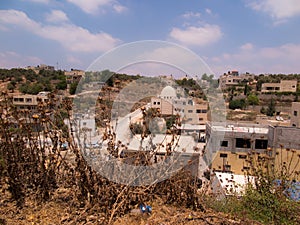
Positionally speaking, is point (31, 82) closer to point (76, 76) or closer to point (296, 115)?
point (296, 115)

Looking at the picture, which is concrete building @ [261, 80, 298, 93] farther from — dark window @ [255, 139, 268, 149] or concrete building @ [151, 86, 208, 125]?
concrete building @ [151, 86, 208, 125]

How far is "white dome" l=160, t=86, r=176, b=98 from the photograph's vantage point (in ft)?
8.52

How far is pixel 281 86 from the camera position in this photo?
37.0 meters

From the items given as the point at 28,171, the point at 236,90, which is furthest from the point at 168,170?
the point at 236,90

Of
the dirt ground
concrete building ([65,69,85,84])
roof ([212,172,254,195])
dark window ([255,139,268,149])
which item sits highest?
concrete building ([65,69,85,84])

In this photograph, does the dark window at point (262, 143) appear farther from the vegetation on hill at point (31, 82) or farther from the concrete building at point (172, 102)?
the vegetation on hill at point (31, 82)

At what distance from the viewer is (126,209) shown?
65.6 inches

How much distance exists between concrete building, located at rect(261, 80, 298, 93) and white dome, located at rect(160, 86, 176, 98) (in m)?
39.7

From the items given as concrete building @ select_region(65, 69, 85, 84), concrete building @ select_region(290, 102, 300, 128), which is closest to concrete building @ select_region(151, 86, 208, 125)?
concrete building @ select_region(65, 69, 85, 84)

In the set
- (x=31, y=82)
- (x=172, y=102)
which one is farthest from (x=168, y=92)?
(x=31, y=82)

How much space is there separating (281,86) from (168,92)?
40654 millimetres

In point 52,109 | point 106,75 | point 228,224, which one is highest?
point 106,75

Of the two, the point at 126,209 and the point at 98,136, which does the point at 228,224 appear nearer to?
the point at 126,209

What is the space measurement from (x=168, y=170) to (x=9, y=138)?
1.27m
